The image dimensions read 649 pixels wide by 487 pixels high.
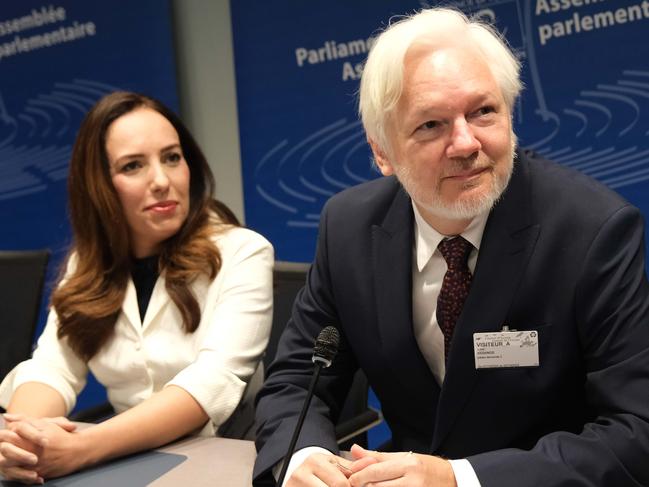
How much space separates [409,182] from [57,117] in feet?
10.5

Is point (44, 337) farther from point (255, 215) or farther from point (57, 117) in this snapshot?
point (57, 117)

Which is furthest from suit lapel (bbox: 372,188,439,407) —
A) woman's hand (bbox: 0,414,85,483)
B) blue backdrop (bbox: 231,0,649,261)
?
blue backdrop (bbox: 231,0,649,261)

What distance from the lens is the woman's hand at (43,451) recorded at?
65.8 inches

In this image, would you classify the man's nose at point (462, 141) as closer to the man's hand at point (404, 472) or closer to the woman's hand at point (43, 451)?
the man's hand at point (404, 472)

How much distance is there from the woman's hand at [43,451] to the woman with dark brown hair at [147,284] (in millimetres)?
377

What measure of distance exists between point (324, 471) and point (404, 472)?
18 cm

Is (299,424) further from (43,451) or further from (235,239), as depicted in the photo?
(235,239)

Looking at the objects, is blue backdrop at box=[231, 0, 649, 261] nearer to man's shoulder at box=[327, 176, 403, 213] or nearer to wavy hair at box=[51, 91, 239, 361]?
wavy hair at box=[51, 91, 239, 361]

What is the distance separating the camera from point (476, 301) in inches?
62.9

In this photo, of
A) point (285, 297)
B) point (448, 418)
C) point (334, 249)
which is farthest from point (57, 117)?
point (448, 418)

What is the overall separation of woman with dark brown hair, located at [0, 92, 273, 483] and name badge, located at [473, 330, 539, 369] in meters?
0.81

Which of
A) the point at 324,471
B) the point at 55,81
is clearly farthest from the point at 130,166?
the point at 55,81

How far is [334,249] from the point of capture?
74.2 inches

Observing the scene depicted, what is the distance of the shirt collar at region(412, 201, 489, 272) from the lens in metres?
1.68
